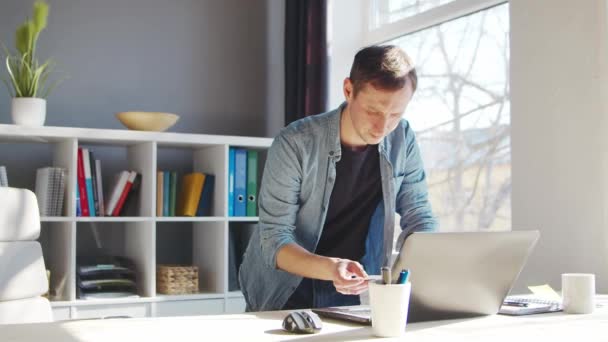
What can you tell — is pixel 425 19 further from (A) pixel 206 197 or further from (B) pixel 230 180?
(A) pixel 206 197

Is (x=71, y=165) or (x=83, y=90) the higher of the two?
(x=83, y=90)

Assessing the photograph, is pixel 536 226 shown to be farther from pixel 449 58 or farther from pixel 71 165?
pixel 71 165

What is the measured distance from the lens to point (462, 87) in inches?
128

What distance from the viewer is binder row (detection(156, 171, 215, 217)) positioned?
3.44m

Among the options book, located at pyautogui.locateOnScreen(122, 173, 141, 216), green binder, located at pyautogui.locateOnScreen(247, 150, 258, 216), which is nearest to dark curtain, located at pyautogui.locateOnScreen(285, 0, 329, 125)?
green binder, located at pyautogui.locateOnScreen(247, 150, 258, 216)

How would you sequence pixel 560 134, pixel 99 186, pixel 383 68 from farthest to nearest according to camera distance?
pixel 99 186 → pixel 560 134 → pixel 383 68

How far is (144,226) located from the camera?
3.35 m

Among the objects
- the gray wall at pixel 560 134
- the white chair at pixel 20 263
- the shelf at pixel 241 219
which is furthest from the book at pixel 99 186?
the gray wall at pixel 560 134

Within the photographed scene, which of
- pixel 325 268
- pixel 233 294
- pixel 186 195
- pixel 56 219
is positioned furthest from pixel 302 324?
pixel 186 195

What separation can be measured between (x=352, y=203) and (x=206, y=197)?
60.4 inches

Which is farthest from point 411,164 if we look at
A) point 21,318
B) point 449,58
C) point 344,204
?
point 449,58

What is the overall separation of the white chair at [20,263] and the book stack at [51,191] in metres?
1.17

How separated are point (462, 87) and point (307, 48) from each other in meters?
0.84

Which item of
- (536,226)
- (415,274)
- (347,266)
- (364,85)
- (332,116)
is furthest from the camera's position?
(536,226)
